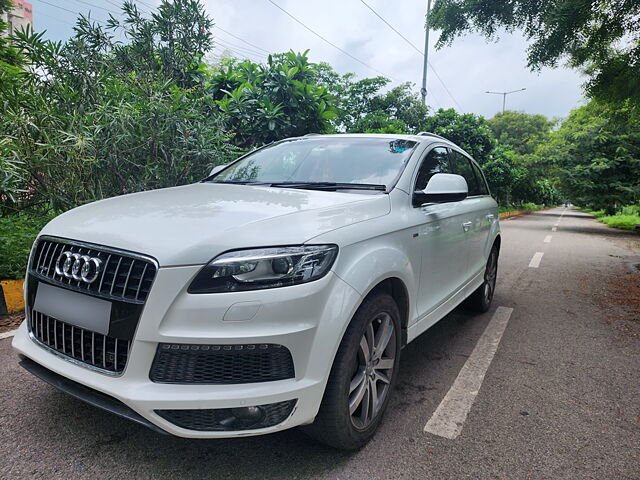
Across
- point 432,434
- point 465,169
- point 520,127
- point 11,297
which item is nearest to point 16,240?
point 11,297

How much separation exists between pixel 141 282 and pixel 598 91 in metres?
10.3

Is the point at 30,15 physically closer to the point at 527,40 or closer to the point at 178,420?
the point at 527,40

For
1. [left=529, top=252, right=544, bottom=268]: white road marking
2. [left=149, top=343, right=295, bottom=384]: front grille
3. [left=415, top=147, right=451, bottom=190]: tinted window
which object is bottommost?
[left=529, top=252, right=544, bottom=268]: white road marking

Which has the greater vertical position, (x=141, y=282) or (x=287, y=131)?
(x=287, y=131)

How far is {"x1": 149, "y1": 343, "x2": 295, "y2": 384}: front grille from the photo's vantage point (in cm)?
158

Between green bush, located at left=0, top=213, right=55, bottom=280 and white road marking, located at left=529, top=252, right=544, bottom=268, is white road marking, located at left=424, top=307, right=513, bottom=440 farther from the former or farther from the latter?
white road marking, located at left=529, top=252, right=544, bottom=268

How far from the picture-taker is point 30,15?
66.2 m

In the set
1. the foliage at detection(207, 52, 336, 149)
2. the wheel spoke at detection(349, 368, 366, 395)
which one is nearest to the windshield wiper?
the wheel spoke at detection(349, 368, 366, 395)

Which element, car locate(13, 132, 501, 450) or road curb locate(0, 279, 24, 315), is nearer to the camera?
car locate(13, 132, 501, 450)

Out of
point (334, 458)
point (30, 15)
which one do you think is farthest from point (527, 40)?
point (30, 15)

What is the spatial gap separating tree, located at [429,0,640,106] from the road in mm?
6029

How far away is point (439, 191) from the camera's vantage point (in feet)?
8.42

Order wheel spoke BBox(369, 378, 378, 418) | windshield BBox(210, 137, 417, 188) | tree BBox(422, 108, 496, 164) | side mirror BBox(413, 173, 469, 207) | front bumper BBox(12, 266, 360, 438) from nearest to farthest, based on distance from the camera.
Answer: front bumper BBox(12, 266, 360, 438) < wheel spoke BBox(369, 378, 378, 418) < side mirror BBox(413, 173, 469, 207) < windshield BBox(210, 137, 417, 188) < tree BBox(422, 108, 496, 164)

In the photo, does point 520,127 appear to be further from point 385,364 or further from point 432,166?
point 385,364
